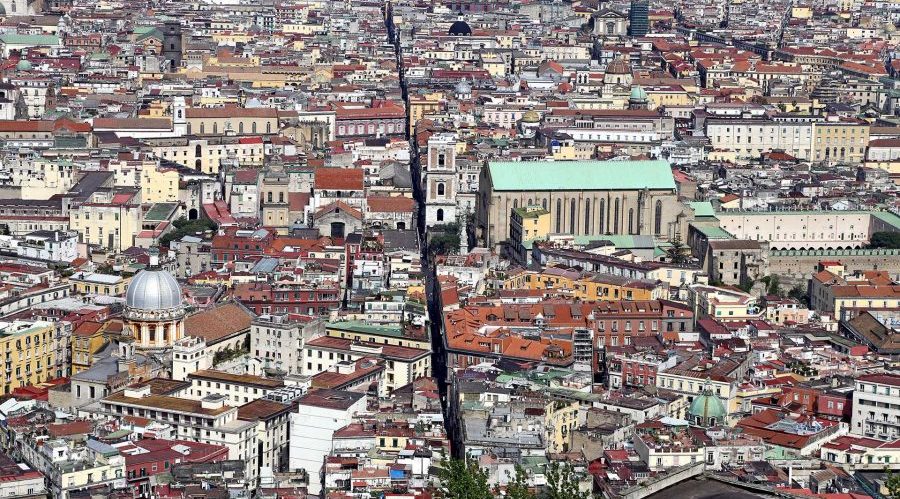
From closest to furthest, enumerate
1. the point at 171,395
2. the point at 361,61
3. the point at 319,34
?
the point at 171,395 → the point at 361,61 → the point at 319,34

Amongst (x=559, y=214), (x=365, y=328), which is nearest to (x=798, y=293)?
(x=559, y=214)

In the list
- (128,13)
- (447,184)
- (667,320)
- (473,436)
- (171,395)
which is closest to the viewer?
(473,436)

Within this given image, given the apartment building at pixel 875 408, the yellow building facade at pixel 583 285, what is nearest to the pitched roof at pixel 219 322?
the yellow building facade at pixel 583 285

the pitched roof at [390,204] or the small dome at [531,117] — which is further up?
the small dome at [531,117]

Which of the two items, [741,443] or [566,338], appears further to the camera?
[566,338]

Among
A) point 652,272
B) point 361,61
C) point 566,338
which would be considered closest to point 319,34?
point 361,61

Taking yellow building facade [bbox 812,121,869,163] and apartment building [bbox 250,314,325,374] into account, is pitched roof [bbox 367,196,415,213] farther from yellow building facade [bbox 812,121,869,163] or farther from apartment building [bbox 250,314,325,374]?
yellow building facade [bbox 812,121,869,163]

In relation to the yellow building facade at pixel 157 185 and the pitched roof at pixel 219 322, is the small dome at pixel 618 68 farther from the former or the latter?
the pitched roof at pixel 219 322

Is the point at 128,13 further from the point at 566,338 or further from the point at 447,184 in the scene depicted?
the point at 566,338
